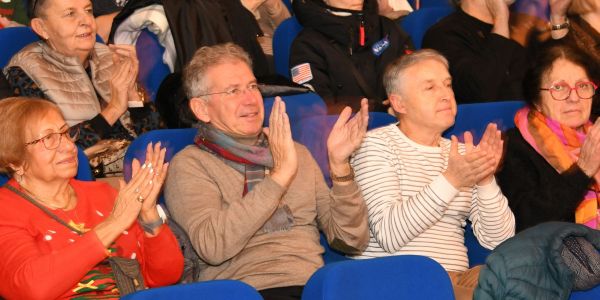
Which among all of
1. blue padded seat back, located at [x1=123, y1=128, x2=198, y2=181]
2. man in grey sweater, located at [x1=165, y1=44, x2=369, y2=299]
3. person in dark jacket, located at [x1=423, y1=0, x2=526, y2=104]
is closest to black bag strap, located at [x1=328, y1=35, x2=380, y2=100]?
person in dark jacket, located at [x1=423, y1=0, x2=526, y2=104]

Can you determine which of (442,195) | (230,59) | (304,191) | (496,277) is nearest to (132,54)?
(230,59)

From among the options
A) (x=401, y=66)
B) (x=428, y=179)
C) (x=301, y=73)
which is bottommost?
(x=428, y=179)

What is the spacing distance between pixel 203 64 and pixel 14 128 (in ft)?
2.49

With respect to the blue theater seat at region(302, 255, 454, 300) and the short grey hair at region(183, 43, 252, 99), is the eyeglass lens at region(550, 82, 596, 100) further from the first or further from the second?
the blue theater seat at region(302, 255, 454, 300)

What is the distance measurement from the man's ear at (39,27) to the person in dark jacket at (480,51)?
1732 millimetres

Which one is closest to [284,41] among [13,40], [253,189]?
[13,40]

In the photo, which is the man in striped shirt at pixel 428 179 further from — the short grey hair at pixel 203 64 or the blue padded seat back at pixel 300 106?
the short grey hair at pixel 203 64

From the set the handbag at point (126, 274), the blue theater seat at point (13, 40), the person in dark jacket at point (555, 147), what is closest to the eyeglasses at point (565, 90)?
the person in dark jacket at point (555, 147)

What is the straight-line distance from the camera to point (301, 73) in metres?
4.23

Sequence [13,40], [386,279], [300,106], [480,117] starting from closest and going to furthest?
[386,279] < [300,106] < [480,117] < [13,40]

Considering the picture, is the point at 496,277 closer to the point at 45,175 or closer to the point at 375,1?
the point at 45,175

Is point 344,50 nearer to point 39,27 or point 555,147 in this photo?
point 555,147

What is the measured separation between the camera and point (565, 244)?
279 cm

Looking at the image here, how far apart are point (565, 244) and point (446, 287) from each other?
50 centimetres
